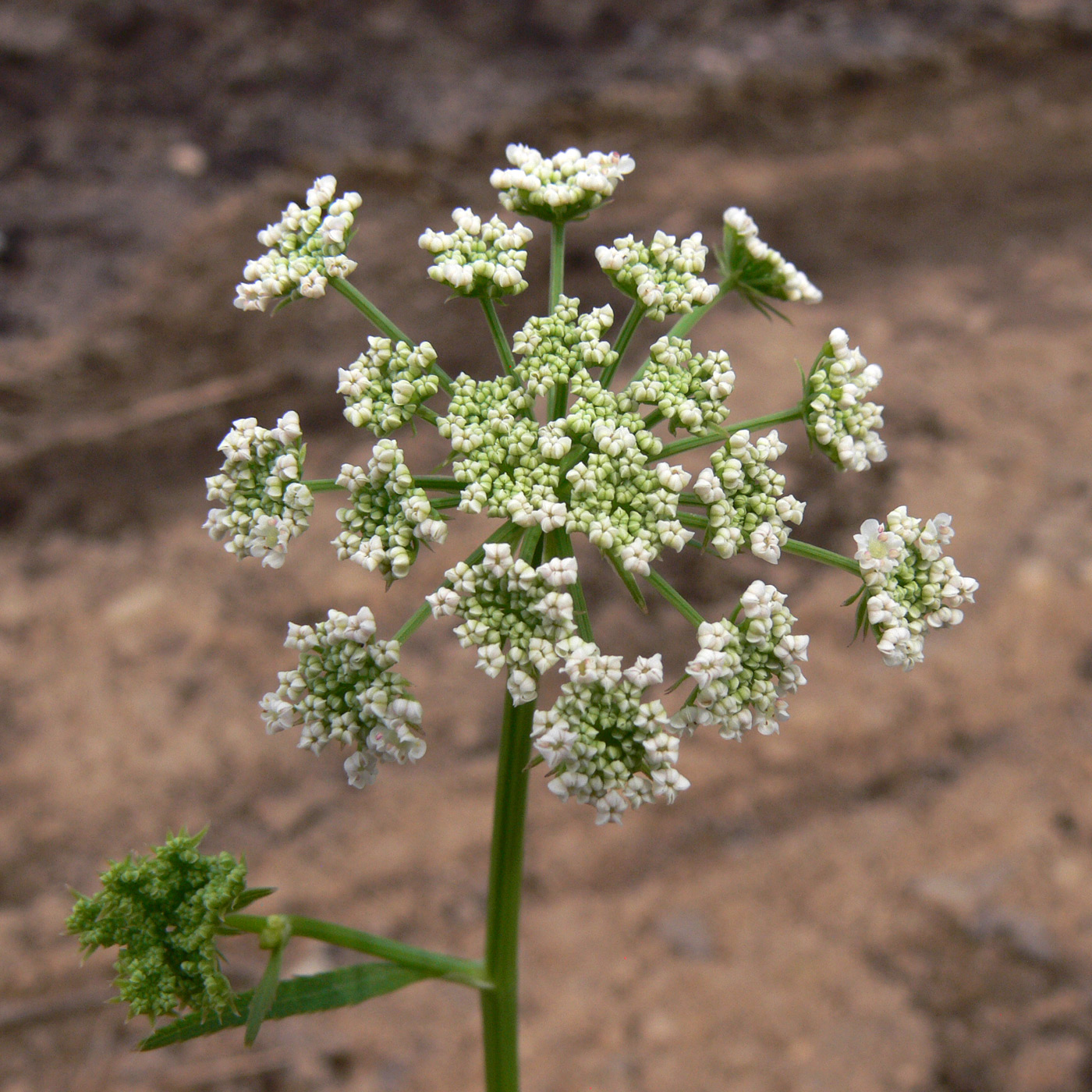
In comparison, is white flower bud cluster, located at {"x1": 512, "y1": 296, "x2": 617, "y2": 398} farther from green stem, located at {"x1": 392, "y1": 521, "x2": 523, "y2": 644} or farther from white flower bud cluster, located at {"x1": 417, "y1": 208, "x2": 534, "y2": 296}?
green stem, located at {"x1": 392, "y1": 521, "x2": 523, "y2": 644}

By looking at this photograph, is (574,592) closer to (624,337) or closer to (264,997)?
(624,337)

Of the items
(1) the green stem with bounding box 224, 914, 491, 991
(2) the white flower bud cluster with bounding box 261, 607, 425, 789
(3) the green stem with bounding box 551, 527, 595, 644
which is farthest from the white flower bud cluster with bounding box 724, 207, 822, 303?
(1) the green stem with bounding box 224, 914, 491, 991

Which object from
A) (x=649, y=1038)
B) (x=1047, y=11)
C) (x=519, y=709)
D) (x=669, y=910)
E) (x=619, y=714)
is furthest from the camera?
(x=1047, y=11)

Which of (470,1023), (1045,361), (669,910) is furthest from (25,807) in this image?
(1045,361)

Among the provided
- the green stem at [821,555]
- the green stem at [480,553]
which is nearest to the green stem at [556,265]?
the green stem at [480,553]

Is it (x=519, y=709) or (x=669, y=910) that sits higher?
(x=519, y=709)

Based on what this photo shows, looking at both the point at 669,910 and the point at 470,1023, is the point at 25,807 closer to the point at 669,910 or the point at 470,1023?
the point at 470,1023
